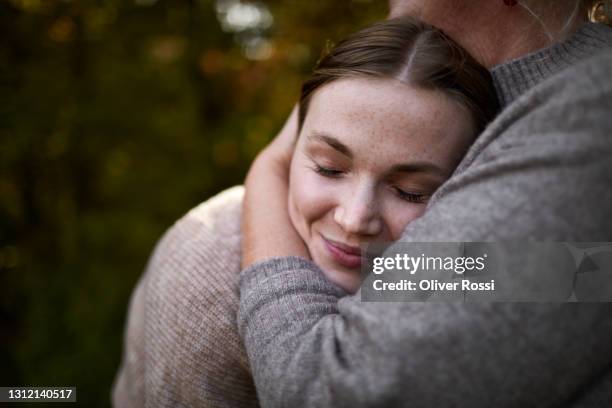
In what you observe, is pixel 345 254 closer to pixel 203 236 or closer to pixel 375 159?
pixel 375 159

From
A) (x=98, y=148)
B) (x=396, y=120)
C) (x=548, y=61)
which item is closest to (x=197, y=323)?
(x=396, y=120)

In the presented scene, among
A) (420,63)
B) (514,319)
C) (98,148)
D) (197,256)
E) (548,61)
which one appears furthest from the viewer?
(98,148)

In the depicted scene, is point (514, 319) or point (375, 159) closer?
point (514, 319)

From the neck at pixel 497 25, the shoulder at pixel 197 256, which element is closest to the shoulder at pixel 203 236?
the shoulder at pixel 197 256

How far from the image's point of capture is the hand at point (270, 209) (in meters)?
1.66

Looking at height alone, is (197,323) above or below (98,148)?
below

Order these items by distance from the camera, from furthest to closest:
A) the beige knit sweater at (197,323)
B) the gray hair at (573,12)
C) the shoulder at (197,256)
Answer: the shoulder at (197,256) → the beige knit sweater at (197,323) → the gray hair at (573,12)

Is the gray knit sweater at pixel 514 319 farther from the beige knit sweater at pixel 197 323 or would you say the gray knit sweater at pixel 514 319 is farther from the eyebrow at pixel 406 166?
the beige knit sweater at pixel 197 323

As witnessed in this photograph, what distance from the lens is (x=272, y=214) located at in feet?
5.99

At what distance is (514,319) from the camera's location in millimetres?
1074

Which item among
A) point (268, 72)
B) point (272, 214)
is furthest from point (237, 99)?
point (272, 214)

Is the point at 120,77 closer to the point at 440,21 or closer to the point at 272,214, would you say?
the point at 272,214

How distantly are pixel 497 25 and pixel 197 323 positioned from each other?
1.33 m

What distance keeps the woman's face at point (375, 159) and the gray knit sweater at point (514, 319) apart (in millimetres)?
324
